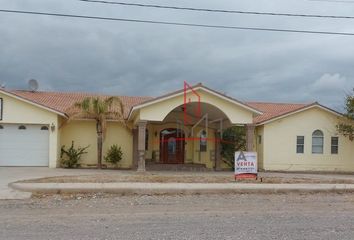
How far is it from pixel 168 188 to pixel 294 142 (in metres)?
14.9

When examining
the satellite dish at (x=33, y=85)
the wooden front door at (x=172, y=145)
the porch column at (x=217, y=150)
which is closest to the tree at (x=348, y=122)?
the porch column at (x=217, y=150)

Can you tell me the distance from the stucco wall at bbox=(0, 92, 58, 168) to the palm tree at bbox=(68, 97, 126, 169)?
1.19m

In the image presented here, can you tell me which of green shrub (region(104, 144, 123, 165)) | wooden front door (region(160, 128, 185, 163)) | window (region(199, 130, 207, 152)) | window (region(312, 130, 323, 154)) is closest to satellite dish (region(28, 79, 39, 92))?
green shrub (region(104, 144, 123, 165))

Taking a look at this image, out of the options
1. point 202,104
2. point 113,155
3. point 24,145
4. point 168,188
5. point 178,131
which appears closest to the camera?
point 168,188

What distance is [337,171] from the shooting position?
28.5 metres

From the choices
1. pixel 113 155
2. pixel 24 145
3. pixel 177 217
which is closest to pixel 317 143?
pixel 113 155

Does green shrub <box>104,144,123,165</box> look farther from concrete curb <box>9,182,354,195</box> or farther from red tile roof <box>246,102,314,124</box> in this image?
concrete curb <box>9,182,354,195</box>

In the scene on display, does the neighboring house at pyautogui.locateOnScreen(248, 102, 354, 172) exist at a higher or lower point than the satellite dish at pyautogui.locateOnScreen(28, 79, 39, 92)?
lower

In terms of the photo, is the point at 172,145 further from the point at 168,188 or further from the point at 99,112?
the point at 168,188

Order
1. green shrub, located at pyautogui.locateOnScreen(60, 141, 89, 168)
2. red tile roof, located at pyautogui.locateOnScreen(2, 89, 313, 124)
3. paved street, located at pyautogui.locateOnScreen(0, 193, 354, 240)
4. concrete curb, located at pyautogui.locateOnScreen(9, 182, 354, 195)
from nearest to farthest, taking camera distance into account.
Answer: paved street, located at pyautogui.locateOnScreen(0, 193, 354, 240) → concrete curb, located at pyautogui.locateOnScreen(9, 182, 354, 195) → green shrub, located at pyautogui.locateOnScreen(60, 141, 89, 168) → red tile roof, located at pyautogui.locateOnScreen(2, 89, 313, 124)

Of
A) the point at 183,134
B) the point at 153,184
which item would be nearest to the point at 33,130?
the point at 183,134

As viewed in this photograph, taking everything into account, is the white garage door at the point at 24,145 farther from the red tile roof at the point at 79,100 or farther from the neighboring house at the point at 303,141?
the neighboring house at the point at 303,141

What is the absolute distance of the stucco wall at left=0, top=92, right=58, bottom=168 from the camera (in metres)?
25.5

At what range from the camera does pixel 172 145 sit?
3008 centimetres
